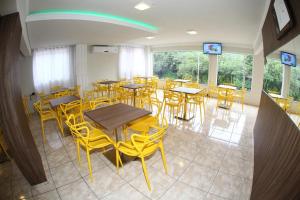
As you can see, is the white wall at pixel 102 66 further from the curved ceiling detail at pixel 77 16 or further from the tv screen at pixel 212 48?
the tv screen at pixel 212 48

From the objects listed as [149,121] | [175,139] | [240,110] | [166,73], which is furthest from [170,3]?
[166,73]

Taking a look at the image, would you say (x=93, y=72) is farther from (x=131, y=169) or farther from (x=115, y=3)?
(x=131, y=169)

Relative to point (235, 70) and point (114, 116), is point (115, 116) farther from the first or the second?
point (235, 70)

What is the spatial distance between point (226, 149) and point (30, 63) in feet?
18.9

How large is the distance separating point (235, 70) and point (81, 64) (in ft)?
19.6

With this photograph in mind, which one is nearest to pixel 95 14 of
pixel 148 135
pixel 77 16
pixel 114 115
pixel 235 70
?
pixel 77 16

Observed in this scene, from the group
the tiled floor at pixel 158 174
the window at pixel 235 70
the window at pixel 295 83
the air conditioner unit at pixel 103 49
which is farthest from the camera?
the window at pixel 235 70

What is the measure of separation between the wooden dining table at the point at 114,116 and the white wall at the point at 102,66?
408cm

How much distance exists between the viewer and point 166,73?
340 inches

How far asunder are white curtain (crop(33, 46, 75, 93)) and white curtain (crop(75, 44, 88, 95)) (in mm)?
229

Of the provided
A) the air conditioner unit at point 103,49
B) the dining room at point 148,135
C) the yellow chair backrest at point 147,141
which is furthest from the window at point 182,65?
the yellow chair backrest at point 147,141

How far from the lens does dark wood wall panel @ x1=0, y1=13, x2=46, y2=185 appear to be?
4.45 feet

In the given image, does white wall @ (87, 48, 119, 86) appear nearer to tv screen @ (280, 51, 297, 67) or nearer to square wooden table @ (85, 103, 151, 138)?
square wooden table @ (85, 103, 151, 138)

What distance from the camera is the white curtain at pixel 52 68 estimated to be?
4.95 meters
